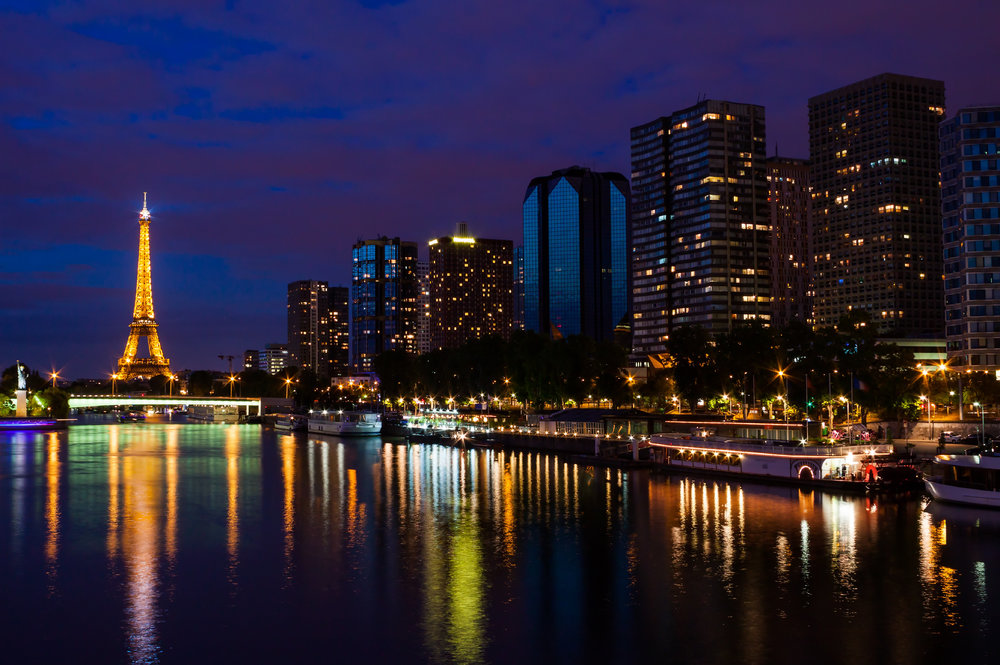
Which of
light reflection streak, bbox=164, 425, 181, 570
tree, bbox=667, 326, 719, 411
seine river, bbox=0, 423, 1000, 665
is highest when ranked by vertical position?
tree, bbox=667, 326, 719, 411

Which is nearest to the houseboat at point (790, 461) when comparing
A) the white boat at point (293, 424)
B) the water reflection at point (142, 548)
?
the water reflection at point (142, 548)

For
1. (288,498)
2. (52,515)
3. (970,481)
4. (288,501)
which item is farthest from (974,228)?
(52,515)

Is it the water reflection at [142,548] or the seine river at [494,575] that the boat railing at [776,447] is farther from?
the water reflection at [142,548]

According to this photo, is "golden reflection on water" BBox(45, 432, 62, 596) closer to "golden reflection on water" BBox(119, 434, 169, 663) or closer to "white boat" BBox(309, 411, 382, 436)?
"golden reflection on water" BBox(119, 434, 169, 663)

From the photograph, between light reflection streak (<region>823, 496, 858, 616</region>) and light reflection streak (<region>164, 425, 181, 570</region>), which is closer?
light reflection streak (<region>823, 496, 858, 616</region>)

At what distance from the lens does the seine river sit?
36.2 metres

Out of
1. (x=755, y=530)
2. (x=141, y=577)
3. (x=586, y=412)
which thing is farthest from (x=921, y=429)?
(x=141, y=577)

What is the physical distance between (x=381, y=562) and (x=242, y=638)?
1331 centimetres

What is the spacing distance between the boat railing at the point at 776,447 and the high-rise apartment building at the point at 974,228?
64.2 metres

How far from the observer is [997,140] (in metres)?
129

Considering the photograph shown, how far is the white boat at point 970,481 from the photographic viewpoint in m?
61.8

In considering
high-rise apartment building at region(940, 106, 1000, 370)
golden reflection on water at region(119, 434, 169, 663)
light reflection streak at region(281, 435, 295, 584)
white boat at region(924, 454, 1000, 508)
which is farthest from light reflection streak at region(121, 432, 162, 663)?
high-rise apartment building at region(940, 106, 1000, 370)

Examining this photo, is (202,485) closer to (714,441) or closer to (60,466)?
(60,466)

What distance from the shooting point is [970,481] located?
62.9 metres
